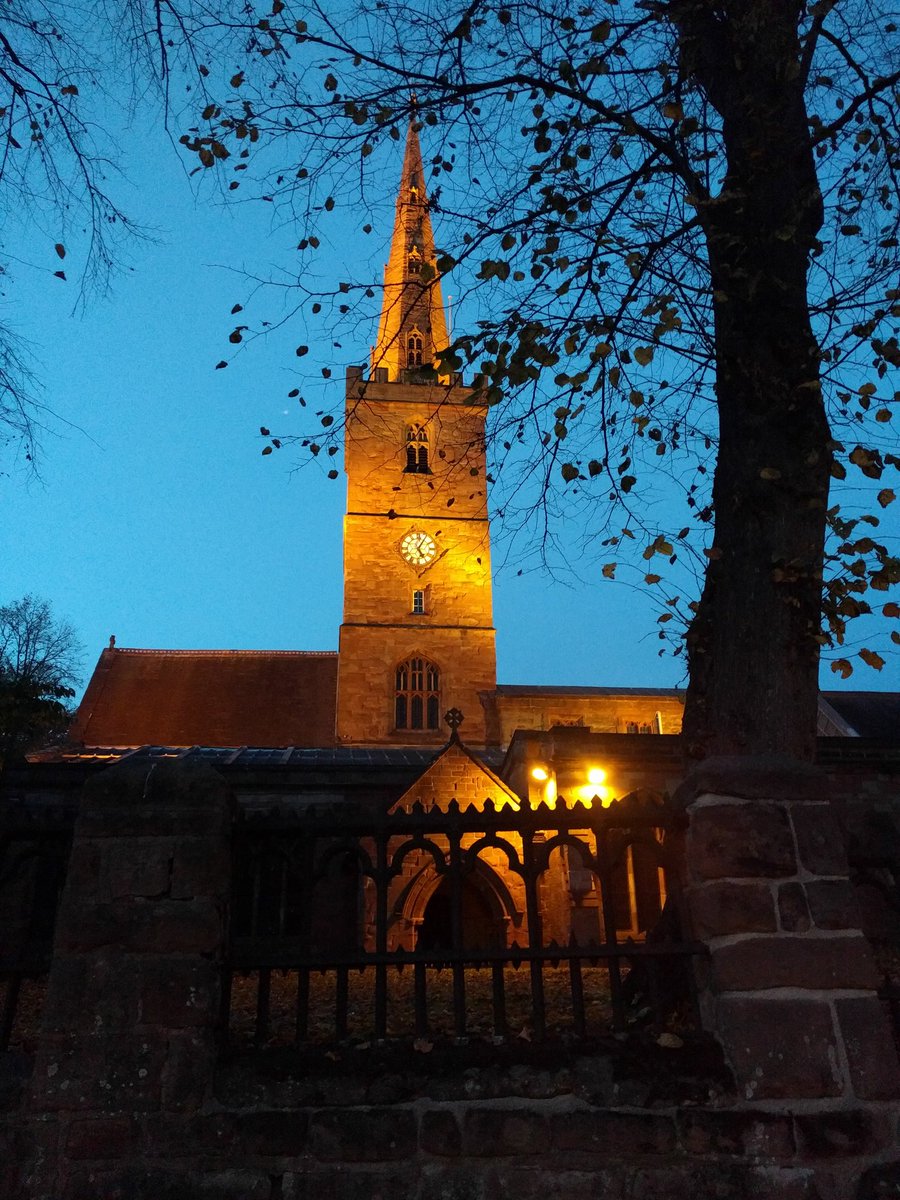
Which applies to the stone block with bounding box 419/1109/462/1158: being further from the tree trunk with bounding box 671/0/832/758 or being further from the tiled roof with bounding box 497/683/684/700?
the tiled roof with bounding box 497/683/684/700

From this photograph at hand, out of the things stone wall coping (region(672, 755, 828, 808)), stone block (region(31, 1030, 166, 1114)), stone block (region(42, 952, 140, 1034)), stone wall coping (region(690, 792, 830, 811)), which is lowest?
stone block (region(31, 1030, 166, 1114))

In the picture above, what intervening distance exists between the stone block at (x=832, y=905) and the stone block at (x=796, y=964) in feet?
0.18

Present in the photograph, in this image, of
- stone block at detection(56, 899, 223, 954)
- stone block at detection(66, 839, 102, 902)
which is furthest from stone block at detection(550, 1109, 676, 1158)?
stone block at detection(66, 839, 102, 902)

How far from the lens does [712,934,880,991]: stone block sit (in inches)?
144

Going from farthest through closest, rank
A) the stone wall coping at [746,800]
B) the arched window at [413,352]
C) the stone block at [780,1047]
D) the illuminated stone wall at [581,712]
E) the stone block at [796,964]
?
the arched window at [413,352] → the illuminated stone wall at [581,712] → the stone wall coping at [746,800] → the stone block at [796,964] → the stone block at [780,1047]

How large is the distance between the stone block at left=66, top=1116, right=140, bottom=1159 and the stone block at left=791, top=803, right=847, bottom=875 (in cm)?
297

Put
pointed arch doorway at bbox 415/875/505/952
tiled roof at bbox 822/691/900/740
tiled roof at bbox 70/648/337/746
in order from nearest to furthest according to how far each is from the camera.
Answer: pointed arch doorway at bbox 415/875/505/952, tiled roof at bbox 822/691/900/740, tiled roof at bbox 70/648/337/746

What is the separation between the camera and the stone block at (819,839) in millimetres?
3855

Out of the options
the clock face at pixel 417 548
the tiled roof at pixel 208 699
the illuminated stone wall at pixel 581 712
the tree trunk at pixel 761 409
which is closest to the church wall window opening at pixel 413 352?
the clock face at pixel 417 548

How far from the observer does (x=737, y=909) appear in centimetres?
377

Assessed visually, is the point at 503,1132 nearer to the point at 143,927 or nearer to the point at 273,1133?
the point at 273,1133

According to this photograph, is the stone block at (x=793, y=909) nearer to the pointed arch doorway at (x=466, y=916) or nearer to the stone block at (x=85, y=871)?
the stone block at (x=85, y=871)

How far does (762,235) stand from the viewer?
5.13m

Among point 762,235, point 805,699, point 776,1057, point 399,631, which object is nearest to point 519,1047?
point 776,1057
